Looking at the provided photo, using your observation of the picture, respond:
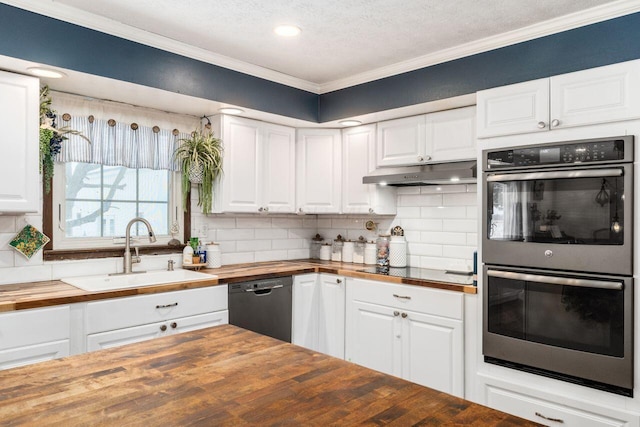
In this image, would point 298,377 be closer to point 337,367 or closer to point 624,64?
point 337,367

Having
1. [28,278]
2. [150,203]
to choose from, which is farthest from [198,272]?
[28,278]

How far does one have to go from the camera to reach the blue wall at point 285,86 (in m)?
2.40

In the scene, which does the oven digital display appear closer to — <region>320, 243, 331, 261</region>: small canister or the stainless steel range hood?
the stainless steel range hood

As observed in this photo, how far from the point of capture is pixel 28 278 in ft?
9.36

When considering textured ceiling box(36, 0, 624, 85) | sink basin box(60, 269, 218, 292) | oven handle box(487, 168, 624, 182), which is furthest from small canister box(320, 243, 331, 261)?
oven handle box(487, 168, 624, 182)

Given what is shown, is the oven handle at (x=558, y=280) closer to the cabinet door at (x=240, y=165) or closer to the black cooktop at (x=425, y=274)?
the black cooktop at (x=425, y=274)

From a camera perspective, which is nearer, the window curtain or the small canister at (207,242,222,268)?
the window curtain

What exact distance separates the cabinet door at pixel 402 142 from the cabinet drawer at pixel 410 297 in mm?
947

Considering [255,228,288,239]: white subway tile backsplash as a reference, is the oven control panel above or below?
above

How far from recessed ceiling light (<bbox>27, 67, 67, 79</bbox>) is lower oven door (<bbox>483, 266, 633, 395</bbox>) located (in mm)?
2685

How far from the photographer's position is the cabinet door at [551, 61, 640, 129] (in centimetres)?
225

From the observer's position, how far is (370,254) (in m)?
3.94

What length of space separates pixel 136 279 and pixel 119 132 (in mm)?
1032

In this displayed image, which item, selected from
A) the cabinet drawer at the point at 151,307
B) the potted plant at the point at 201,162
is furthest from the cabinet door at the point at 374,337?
the potted plant at the point at 201,162
